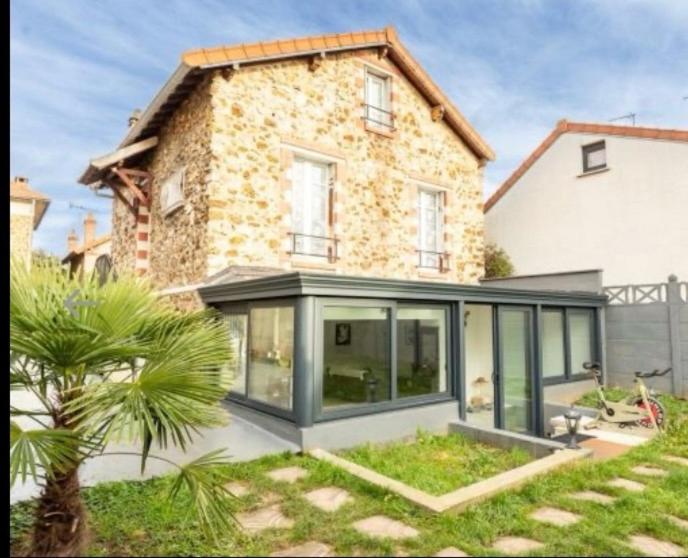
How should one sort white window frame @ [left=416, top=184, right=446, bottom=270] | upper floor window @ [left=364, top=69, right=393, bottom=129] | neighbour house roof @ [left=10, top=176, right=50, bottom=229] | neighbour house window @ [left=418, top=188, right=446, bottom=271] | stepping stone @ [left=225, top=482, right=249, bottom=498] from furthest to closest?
neighbour house window @ [left=418, top=188, right=446, bottom=271] → white window frame @ [left=416, top=184, right=446, bottom=270] → upper floor window @ [left=364, top=69, right=393, bottom=129] → neighbour house roof @ [left=10, top=176, right=50, bottom=229] → stepping stone @ [left=225, top=482, right=249, bottom=498]

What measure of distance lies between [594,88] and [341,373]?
426 centimetres

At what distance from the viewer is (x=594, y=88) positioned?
4.03 m

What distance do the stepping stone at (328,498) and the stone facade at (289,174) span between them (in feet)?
15.4

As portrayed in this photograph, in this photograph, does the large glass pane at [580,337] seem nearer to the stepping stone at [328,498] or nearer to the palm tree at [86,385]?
the stepping stone at [328,498]

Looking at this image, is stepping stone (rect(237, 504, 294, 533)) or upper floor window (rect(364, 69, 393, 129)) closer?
stepping stone (rect(237, 504, 294, 533))

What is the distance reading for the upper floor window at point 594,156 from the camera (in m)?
13.3

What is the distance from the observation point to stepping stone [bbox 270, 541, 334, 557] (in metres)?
3.16

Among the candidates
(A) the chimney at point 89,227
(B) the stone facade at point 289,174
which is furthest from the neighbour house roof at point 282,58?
(A) the chimney at point 89,227

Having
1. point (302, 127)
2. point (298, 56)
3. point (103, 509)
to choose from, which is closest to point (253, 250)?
point (302, 127)

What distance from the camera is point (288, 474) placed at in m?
4.85

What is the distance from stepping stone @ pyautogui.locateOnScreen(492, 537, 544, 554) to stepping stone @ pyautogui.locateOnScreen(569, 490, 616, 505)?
46.7 inches

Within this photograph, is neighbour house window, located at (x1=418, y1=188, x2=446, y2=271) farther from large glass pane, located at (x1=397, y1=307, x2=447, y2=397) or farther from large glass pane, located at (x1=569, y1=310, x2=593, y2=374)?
large glass pane, located at (x1=397, y1=307, x2=447, y2=397)

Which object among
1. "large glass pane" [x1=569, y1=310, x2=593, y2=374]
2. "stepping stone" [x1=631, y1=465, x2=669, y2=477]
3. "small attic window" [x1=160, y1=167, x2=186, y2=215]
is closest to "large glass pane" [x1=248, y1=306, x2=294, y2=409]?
"small attic window" [x1=160, y1=167, x2=186, y2=215]

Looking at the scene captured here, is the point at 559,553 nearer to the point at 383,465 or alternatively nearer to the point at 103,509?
the point at 383,465
